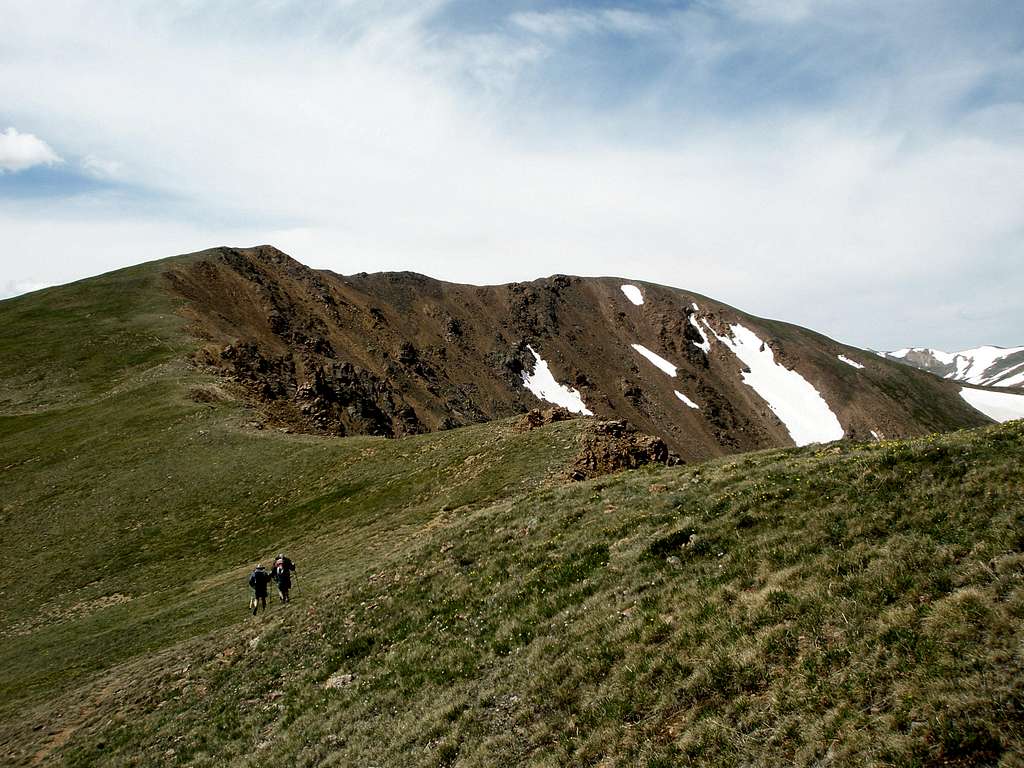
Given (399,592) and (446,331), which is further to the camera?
(446,331)

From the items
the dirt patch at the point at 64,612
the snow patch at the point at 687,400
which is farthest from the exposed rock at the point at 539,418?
the snow patch at the point at 687,400

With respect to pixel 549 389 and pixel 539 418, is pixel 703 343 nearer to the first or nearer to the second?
pixel 549 389

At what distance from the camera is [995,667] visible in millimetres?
8656

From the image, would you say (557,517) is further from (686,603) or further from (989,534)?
(989,534)

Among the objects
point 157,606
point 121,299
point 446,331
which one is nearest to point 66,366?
point 121,299

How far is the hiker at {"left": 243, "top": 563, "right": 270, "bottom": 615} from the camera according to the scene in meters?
27.3

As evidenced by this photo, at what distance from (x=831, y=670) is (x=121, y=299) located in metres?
121

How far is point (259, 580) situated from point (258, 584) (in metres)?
0.22

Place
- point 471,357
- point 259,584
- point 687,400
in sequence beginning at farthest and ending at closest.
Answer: point 687,400 < point 471,357 < point 259,584

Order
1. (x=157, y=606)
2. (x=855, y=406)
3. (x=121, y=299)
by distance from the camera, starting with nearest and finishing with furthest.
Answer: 1. (x=157, y=606)
2. (x=121, y=299)
3. (x=855, y=406)

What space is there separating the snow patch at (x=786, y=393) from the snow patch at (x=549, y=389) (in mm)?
60435

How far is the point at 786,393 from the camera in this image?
181m

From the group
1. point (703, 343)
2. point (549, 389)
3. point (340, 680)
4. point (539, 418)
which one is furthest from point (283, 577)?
point (703, 343)

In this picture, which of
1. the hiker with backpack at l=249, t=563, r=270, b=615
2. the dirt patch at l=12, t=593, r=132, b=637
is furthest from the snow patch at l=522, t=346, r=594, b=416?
the hiker with backpack at l=249, t=563, r=270, b=615
